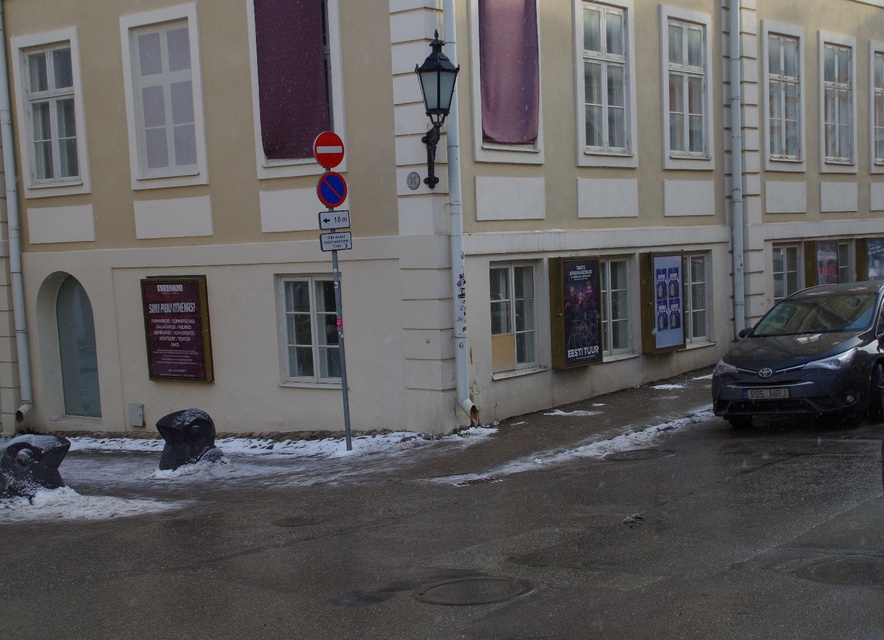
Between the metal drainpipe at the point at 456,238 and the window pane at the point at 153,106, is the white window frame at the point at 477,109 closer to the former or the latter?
the metal drainpipe at the point at 456,238

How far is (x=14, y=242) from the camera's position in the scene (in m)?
16.5

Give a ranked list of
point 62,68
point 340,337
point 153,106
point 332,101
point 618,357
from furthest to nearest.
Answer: point 62,68, point 618,357, point 153,106, point 332,101, point 340,337

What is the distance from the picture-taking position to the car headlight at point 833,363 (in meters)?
11.3

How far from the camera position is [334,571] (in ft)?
23.0

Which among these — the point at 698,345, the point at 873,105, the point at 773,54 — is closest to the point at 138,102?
the point at 698,345

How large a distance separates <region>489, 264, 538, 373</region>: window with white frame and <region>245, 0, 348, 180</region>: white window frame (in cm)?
246

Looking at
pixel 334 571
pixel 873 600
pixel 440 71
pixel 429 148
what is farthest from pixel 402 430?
pixel 873 600

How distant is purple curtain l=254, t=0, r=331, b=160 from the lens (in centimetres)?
1324

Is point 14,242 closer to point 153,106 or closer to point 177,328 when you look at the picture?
point 153,106

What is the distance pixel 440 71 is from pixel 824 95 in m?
11.1

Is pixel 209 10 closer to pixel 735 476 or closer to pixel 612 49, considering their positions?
pixel 612 49

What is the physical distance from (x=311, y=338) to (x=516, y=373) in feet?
8.78

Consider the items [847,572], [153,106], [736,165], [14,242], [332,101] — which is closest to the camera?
[847,572]

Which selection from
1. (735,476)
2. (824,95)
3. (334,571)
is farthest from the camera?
(824,95)
